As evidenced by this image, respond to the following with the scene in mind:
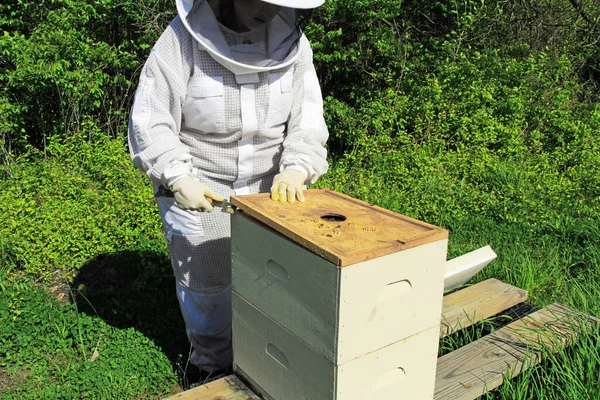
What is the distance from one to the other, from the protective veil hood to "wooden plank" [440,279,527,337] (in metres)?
1.38

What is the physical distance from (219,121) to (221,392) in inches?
37.7

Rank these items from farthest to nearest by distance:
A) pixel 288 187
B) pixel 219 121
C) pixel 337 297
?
pixel 219 121, pixel 288 187, pixel 337 297

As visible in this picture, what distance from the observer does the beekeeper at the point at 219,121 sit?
190 centimetres

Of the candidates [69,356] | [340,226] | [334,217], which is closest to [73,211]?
[69,356]

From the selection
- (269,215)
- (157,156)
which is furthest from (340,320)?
(157,156)

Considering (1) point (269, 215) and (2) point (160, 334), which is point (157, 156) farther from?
(2) point (160, 334)

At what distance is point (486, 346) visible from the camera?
7.18 feet

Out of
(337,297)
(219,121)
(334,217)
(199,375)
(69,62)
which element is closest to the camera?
(337,297)

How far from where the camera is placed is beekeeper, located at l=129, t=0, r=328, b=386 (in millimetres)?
1902

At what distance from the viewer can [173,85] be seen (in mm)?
1948

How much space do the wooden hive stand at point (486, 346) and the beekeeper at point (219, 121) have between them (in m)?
0.61

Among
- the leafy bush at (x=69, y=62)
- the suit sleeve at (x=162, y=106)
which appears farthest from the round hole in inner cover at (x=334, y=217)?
the leafy bush at (x=69, y=62)

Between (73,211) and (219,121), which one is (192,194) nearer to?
(219,121)

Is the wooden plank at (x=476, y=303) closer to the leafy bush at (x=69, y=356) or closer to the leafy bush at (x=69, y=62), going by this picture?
the leafy bush at (x=69, y=356)
